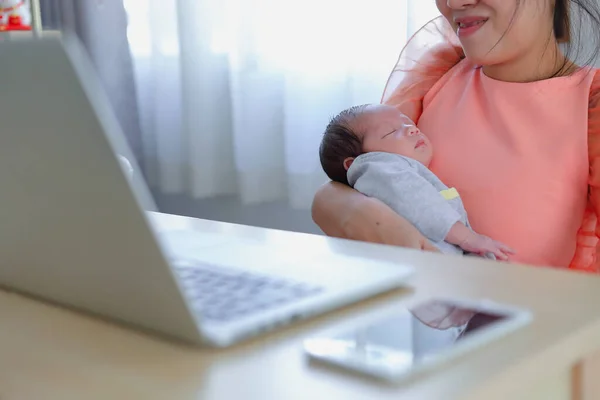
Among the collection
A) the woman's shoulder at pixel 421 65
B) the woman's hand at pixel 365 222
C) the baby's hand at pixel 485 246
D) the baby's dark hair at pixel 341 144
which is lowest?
the baby's hand at pixel 485 246

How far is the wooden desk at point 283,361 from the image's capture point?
0.36 metres

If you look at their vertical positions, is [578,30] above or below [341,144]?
above

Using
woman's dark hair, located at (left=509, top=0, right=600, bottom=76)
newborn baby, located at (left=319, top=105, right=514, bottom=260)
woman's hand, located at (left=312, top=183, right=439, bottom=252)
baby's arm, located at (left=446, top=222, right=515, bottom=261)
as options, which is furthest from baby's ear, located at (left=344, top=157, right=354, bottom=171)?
woman's dark hair, located at (left=509, top=0, right=600, bottom=76)

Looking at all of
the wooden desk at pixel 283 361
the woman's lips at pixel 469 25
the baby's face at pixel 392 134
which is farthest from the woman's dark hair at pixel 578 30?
the wooden desk at pixel 283 361

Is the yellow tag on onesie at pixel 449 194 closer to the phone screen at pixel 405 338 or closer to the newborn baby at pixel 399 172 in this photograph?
the newborn baby at pixel 399 172

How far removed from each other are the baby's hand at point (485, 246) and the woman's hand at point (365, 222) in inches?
3.1

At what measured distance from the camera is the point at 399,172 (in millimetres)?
1193

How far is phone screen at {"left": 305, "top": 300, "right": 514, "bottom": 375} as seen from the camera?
0.38 metres

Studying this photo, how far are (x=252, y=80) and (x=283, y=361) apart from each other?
1647 mm

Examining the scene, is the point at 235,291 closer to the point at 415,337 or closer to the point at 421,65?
the point at 415,337

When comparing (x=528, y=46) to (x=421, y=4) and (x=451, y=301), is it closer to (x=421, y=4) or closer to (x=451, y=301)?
(x=421, y=4)

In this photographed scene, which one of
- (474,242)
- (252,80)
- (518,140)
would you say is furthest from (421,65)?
(252,80)

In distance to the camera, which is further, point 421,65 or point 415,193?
point 421,65

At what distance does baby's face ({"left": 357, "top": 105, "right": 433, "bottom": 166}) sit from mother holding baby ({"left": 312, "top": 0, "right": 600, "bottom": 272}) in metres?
0.03
